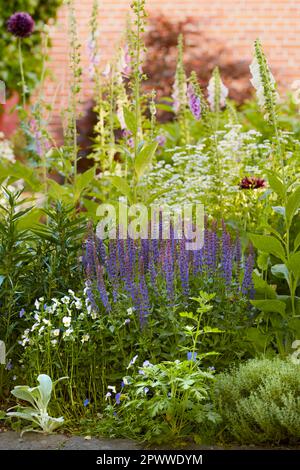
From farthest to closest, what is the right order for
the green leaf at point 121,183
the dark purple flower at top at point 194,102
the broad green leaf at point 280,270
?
1. the dark purple flower at top at point 194,102
2. the green leaf at point 121,183
3. the broad green leaf at point 280,270

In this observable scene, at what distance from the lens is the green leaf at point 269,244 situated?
3748 millimetres

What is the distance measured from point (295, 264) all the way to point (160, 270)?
0.62 metres

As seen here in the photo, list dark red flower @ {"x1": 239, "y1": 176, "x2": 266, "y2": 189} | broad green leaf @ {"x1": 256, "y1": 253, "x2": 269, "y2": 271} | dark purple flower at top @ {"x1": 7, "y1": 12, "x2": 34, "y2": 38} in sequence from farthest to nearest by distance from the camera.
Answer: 1. dark purple flower at top @ {"x1": 7, "y1": 12, "x2": 34, "y2": 38}
2. dark red flower @ {"x1": 239, "y1": 176, "x2": 266, "y2": 189}
3. broad green leaf @ {"x1": 256, "y1": 253, "x2": 269, "y2": 271}

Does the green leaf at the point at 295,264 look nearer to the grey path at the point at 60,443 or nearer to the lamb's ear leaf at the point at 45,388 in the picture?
the grey path at the point at 60,443

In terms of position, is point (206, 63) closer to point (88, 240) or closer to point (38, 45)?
point (38, 45)

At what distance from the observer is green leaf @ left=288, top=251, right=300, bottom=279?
3.71 metres

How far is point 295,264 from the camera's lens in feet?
12.3

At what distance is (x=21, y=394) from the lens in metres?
3.45

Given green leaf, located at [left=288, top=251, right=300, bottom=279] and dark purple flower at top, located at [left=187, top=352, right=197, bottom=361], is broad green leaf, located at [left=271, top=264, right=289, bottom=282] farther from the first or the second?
dark purple flower at top, located at [left=187, top=352, right=197, bottom=361]

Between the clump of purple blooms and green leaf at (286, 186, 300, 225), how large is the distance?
0.83ft

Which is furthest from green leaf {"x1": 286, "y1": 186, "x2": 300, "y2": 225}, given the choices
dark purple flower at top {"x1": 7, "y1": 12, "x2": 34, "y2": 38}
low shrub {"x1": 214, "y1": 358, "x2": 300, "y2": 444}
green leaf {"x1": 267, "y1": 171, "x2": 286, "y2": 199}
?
dark purple flower at top {"x1": 7, "y1": 12, "x2": 34, "y2": 38}

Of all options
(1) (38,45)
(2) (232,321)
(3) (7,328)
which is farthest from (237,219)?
(1) (38,45)

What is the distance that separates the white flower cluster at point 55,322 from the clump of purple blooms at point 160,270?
0.12 meters
